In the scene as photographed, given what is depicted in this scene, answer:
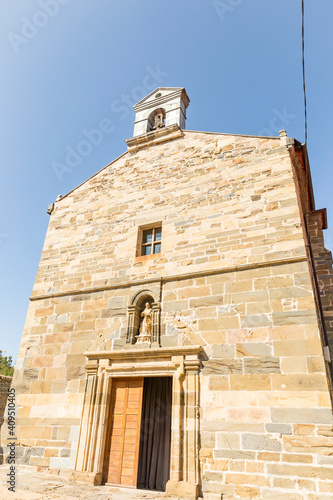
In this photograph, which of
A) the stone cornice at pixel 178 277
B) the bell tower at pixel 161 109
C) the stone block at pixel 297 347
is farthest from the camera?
the bell tower at pixel 161 109

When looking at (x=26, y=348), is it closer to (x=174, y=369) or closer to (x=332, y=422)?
(x=174, y=369)

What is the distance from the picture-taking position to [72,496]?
14.5 feet

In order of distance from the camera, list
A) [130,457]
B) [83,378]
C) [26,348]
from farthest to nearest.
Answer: [26,348] → [83,378] → [130,457]

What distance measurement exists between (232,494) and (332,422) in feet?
5.36

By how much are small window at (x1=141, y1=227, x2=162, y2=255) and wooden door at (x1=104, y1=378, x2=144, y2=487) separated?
259cm

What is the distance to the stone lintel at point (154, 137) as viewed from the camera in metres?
8.12

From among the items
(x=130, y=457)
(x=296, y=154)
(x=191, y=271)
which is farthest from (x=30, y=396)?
(x=296, y=154)

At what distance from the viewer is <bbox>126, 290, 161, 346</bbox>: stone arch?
5.89 metres

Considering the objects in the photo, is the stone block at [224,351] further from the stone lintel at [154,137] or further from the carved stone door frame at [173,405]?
the stone lintel at [154,137]

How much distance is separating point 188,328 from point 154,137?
512cm

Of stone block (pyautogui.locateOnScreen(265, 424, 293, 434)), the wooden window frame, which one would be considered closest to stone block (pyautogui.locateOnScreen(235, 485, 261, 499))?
stone block (pyautogui.locateOnScreen(265, 424, 293, 434))

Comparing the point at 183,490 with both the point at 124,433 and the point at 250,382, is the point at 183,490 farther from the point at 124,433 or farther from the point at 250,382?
the point at 250,382

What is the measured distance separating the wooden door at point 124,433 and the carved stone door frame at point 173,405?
0.43ft

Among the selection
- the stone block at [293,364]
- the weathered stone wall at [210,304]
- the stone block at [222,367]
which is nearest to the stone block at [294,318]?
the weathered stone wall at [210,304]
